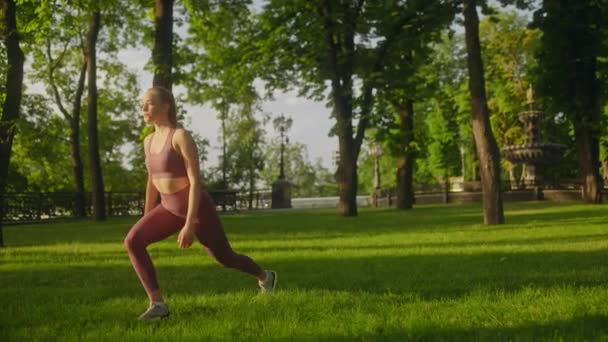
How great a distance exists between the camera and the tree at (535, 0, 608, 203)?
28.6 meters

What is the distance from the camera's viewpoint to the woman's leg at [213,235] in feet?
16.2

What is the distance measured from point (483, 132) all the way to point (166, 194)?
12841 mm

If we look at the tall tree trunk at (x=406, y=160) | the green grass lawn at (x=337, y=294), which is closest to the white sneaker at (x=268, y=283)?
the green grass lawn at (x=337, y=294)

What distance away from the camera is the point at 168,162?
15.6ft

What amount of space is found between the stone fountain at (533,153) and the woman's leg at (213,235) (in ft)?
119

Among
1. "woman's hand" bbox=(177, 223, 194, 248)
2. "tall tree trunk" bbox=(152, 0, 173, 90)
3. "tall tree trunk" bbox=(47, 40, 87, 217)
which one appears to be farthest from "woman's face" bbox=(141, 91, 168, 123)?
"tall tree trunk" bbox=(47, 40, 87, 217)

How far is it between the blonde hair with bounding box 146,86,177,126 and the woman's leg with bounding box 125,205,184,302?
2.40 ft

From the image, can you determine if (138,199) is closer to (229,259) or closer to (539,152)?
(539,152)

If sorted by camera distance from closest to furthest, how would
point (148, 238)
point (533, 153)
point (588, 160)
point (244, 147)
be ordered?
point (148, 238), point (588, 160), point (533, 153), point (244, 147)

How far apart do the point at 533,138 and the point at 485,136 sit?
26.4 m

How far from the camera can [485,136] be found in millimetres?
16141

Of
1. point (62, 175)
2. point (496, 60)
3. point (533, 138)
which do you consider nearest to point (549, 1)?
point (533, 138)

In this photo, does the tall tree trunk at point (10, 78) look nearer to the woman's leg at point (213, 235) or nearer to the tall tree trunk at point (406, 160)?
the woman's leg at point (213, 235)

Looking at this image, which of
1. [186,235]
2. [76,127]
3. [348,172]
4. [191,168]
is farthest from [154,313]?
[76,127]
